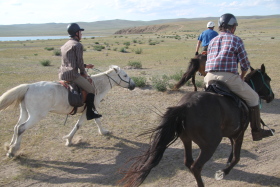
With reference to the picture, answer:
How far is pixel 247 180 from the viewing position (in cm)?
486

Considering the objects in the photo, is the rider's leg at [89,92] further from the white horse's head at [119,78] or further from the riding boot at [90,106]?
the white horse's head at [119,78]

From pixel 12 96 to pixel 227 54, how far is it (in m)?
4.27

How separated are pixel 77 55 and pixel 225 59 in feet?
10.3

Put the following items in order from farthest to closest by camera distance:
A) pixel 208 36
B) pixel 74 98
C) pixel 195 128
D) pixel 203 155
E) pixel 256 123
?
pixel 208 36 → pixel 74 98 → pixel 256 123 → pixel 203 155 → pixel 195 128

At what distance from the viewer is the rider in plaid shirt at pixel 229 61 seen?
4176 mm

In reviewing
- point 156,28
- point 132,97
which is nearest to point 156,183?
point 132,97

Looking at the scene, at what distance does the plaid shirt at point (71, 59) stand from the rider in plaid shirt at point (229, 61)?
282 centimetres

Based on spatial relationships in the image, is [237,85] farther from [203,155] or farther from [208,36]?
[208,36]

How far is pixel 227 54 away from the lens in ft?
13.7

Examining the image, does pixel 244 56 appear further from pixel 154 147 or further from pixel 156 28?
pixel 156 28

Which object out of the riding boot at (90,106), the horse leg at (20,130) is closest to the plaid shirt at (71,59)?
the riding boot at (90,106)

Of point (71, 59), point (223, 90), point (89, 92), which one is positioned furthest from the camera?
point (89, 92)

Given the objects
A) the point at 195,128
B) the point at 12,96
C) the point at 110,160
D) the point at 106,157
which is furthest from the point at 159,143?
the point at 12,96

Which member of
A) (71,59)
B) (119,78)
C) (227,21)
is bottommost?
(119,78)
